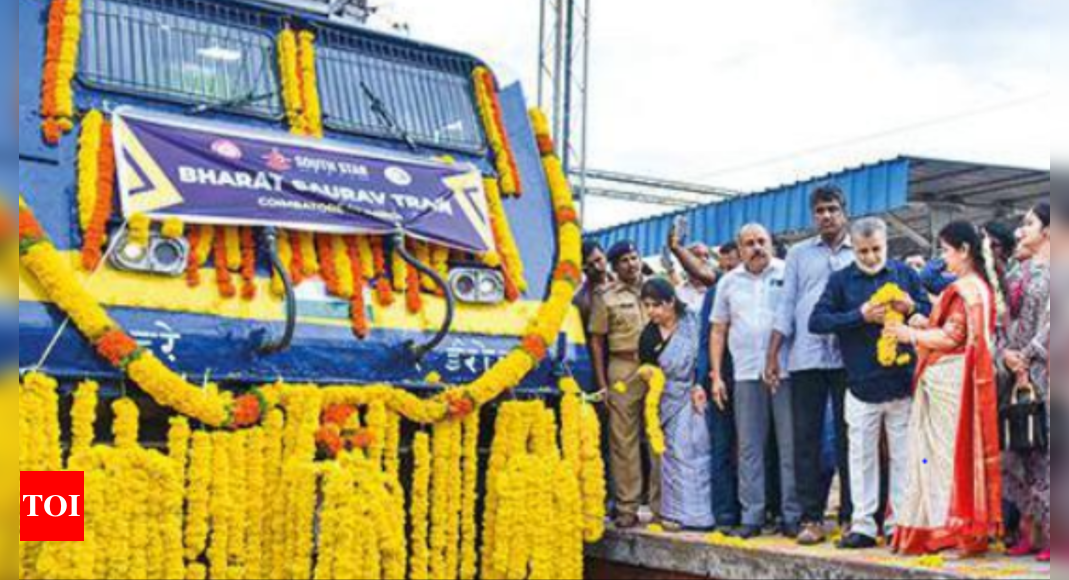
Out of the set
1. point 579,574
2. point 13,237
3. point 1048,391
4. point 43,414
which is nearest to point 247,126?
point 13,237

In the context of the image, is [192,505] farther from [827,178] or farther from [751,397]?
[827,178]

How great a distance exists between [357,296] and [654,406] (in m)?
1.68

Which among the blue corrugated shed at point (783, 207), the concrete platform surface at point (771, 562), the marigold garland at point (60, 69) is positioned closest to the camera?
the concrete platform surface at point (771, 562)

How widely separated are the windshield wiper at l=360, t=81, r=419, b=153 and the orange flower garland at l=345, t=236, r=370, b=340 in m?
0.68

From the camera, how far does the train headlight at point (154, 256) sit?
177 inches

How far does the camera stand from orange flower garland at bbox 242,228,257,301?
4.70 metres

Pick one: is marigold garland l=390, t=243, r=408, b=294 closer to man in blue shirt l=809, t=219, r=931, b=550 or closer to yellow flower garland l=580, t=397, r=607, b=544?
yellow flower garland l=580, t=397, r=607, b=544

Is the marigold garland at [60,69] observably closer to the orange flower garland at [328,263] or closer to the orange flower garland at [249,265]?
the orange flower garland at [249,265]

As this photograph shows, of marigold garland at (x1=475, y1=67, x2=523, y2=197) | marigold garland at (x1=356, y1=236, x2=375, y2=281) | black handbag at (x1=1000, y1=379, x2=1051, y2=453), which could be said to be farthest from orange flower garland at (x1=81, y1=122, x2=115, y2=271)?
black handbag at (x1=1000, y1=379, x2=1051, y2=453)

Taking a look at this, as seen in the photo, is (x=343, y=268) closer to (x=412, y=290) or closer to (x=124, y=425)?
(x=412, y=290)

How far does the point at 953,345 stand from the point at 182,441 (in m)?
2.97

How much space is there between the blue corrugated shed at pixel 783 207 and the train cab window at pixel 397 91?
5641mm

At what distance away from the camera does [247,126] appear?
509 centimetres
